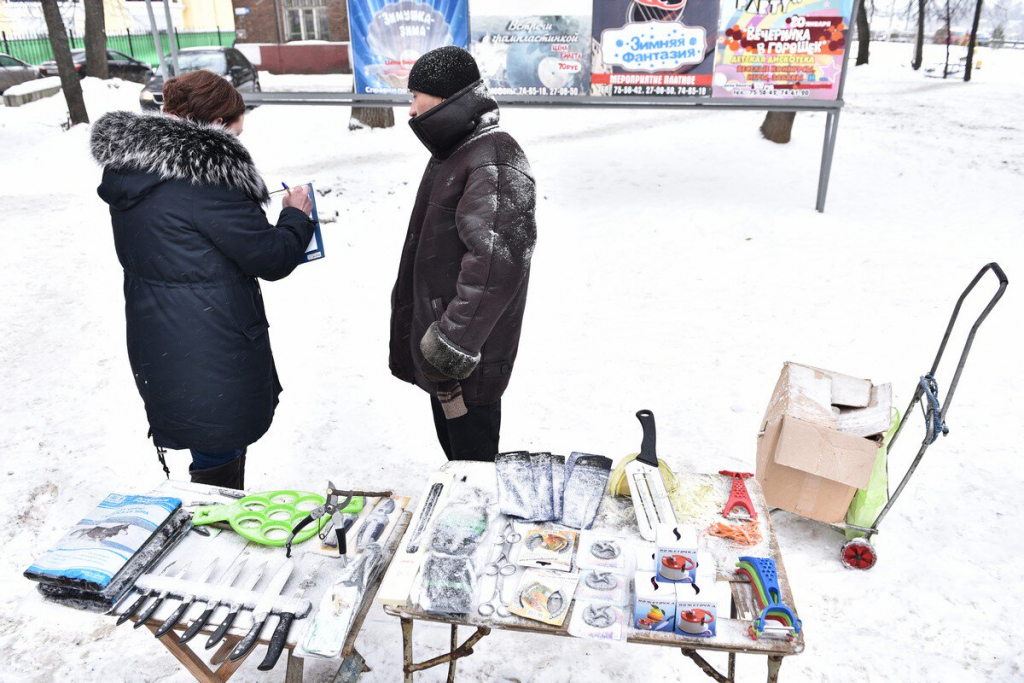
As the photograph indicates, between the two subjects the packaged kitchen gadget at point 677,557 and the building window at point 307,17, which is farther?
the building window at point 307,17

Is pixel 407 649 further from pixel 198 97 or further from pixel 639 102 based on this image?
pixel 639 102

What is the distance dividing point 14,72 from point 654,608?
19.2 m

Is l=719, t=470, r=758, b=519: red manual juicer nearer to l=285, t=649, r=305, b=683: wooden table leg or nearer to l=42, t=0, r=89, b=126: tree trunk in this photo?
l=285, t=649, r=305, b=683: wooden table leg

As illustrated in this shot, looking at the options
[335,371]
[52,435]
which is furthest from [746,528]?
[52,435]

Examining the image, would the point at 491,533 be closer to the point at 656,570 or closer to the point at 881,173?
the point at 656,570

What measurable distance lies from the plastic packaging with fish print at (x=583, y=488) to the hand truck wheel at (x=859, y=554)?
134 cm

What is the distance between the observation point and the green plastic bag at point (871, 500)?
3.21 metres

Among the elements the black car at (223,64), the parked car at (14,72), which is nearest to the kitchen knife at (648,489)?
the black car at (223,64)

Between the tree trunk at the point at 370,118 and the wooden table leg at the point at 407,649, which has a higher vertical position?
the tree trunk at the point at 370,118

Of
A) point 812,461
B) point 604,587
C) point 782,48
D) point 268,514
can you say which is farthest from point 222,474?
point 782,48

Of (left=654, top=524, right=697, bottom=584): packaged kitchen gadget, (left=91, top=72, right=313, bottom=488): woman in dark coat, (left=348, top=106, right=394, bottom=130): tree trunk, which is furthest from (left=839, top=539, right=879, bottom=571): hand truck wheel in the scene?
(left=348, top=106, right=394, bottom=130): tree trunk

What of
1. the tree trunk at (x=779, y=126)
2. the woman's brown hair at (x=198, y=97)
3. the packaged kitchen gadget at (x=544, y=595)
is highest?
the woman's brown hair at (x=198, y=97)

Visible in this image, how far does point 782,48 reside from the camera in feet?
20.4

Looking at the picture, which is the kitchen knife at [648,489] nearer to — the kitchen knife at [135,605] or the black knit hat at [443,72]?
the black knit hat at [443,72]
